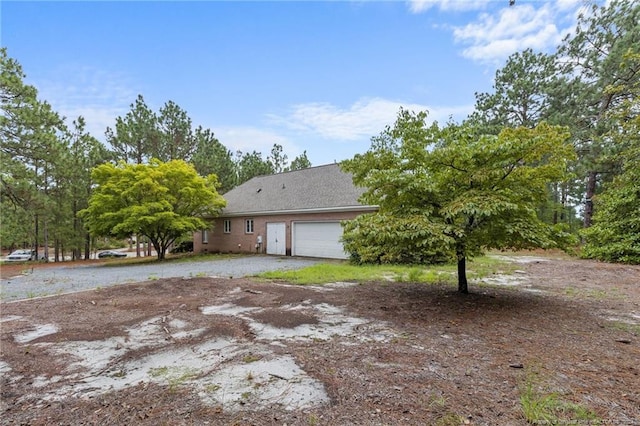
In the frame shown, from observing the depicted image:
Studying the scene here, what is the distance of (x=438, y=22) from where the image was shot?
27.3 feet

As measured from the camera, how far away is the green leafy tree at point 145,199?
15.4 meters

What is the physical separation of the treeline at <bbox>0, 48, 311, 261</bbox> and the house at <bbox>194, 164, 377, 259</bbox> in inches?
281

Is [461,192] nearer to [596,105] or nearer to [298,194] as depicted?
[298,194]

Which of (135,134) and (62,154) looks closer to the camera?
(62,154)

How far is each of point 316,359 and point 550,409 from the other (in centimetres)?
207

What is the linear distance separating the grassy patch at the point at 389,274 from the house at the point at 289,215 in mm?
3715

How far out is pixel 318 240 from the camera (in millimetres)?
15805

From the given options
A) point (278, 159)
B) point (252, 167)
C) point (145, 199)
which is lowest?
point (145, 199)

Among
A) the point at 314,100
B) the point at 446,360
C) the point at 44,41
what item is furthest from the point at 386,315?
the point at 314,100

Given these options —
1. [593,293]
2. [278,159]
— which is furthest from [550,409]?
[278,159]

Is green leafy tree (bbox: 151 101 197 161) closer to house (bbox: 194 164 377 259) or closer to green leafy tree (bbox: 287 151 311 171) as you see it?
house (bbox: 194 164 377 259)

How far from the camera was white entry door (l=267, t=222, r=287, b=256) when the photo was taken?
17.3 meters

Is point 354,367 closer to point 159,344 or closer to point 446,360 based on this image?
point 446,360

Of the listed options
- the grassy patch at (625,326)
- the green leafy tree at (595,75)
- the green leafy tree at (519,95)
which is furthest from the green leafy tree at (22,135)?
the green leafy tree at (595,75)
